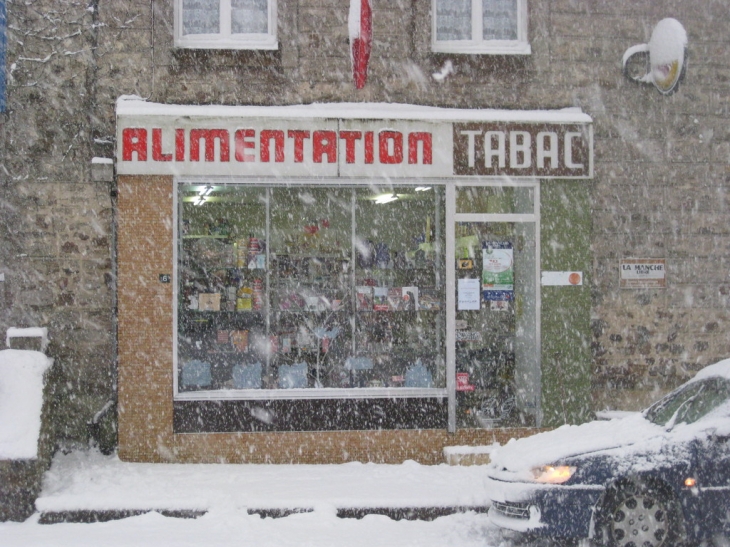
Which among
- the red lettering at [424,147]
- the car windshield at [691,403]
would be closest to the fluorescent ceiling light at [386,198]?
the red lettering at [424,147]

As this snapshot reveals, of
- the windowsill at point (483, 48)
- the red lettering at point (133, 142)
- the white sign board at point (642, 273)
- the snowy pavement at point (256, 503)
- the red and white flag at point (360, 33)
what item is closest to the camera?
the snowy pavement at point (256, 503)

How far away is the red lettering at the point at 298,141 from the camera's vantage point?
1022cm

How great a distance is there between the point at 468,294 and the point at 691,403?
3.69 metres

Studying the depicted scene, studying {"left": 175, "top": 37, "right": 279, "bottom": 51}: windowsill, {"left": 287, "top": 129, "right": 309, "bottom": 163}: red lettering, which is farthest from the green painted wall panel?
{"left": 175, "top": 37, "right": 279, "bottom": 51}: windowsill

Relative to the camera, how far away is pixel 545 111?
10633mm

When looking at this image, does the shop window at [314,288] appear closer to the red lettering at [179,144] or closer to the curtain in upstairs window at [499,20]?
the red lettering at [179,144]

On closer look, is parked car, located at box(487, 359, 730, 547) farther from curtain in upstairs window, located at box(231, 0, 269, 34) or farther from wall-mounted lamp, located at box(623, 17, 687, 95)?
curtain in upstairs window, located at box(231, 0, 269, 34)

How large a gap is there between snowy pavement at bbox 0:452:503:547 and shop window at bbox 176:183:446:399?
1180 millimetres

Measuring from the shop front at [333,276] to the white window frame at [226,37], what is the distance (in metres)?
0.86

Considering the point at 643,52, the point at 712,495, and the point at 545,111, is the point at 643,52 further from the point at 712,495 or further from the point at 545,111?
the point at 712,495

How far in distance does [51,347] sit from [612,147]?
23.9 feet

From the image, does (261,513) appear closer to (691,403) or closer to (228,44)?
(691,403)

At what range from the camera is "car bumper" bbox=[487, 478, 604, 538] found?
267 inches

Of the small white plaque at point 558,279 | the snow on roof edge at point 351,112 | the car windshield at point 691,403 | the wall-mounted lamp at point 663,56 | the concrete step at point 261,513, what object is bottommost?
the concrete step at point 261,513
